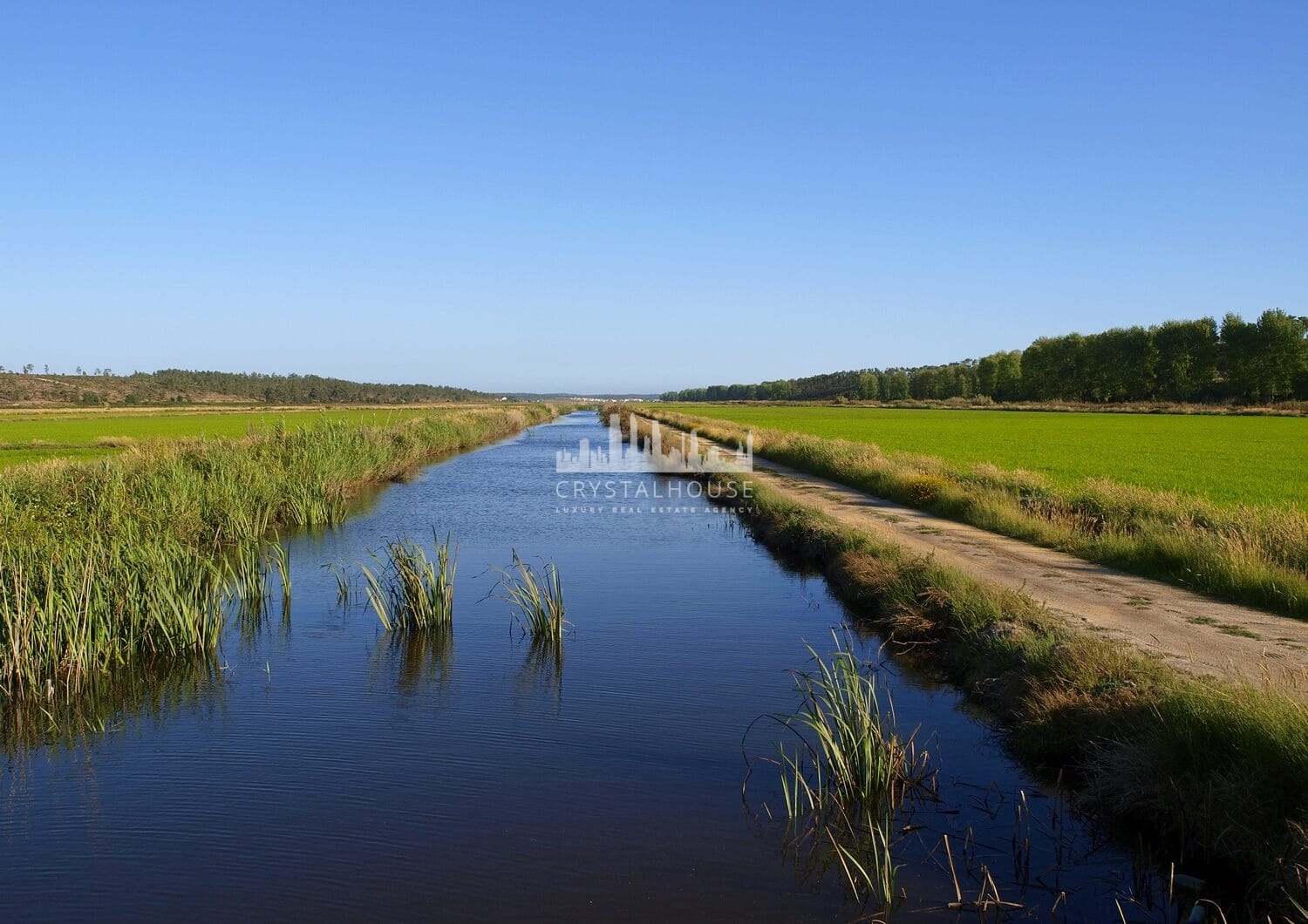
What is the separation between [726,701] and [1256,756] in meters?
4.19

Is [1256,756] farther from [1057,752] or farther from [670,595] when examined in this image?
[670,595]

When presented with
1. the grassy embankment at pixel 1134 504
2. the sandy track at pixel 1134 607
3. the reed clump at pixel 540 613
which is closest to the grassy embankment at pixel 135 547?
the reed clump at pixel 540 613

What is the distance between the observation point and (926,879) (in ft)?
16.8

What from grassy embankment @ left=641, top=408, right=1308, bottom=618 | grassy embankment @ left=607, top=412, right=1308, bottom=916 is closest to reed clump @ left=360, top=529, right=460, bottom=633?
grassy embankment @ left=607, top=412, right=1308, bottom=916

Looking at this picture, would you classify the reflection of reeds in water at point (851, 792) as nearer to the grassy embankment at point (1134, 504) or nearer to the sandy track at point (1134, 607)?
the sandy track at point (1134, 607)

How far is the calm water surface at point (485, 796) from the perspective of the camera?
497cm

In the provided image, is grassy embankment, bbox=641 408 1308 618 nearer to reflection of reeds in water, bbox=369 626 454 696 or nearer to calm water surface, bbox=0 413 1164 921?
calm water surface, bbox=0 413 1164 921

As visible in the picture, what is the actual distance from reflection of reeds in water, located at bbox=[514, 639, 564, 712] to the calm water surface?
5 centimetres

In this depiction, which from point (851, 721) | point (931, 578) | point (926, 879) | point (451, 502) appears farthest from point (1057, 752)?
point (451, 502)

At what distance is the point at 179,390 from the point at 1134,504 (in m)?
146

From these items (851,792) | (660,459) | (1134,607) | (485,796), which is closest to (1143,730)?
(851,792)

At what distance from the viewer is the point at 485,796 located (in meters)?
6.20

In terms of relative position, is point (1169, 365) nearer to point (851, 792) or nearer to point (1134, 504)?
point (1134, 504)

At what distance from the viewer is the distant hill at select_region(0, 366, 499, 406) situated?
110000 mm
